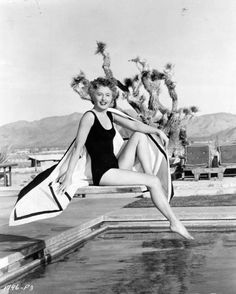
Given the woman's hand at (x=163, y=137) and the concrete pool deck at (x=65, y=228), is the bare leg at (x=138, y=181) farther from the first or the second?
the concrete pool deck at (x=65, y=228)

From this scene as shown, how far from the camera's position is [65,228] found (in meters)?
6.73

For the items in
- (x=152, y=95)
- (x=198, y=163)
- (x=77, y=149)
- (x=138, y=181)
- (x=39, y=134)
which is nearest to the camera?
(x=77, y=149)

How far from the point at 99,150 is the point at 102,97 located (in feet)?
1.41

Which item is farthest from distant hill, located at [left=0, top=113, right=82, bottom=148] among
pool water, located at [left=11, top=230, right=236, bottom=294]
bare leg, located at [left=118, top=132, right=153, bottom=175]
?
bare leg, located at [left=118, top=132, right=153, bottom=175]

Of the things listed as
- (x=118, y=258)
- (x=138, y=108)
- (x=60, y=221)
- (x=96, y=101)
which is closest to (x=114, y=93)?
(x=96, y=101)

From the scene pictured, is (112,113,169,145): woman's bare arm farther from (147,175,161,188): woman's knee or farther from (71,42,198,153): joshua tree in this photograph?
(71,42,198,153): joshua tree

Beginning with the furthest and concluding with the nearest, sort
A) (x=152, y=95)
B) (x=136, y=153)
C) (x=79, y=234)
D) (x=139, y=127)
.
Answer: (x=152, y=95)
(x=79, y=234)
(x=136, y=153)
(x=139, y=127)

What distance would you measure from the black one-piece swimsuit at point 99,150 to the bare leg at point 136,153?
0.26 ft

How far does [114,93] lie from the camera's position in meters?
4.87

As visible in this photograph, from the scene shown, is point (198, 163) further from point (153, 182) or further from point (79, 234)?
point (153, 182)

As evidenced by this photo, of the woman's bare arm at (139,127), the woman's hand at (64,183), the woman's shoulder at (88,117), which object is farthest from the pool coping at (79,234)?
the woman's bare arm at (139,127)

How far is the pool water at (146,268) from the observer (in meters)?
4.00

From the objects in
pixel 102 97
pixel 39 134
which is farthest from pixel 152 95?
pixel 39 134

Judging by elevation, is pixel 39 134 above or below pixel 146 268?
below
